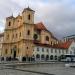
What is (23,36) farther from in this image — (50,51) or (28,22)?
(50,51)

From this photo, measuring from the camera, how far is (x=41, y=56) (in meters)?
78.5

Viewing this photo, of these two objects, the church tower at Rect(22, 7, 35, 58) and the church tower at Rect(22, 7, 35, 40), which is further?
the church tower at Rect(22, 7, 35, 40)

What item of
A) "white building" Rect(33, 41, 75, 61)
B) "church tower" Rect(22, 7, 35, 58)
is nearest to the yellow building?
"church tower" Rect(22, 7, 35, 58)

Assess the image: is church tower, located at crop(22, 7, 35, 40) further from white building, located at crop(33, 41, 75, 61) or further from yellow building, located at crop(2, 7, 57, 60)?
white building, located at crop(33, 41, 75, 61)

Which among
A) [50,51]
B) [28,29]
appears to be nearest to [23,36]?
[28,29]

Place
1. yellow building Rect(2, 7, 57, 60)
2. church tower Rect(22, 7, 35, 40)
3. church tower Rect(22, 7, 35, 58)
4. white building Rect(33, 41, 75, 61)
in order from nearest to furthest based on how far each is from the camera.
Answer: church tower Rect(22, 7, 35, 58)
yellow building Rect(2, 7, 57, 60)
church tower Rect(22, 7, 35, 40)
white building Rect(33, 41, 75, 61)

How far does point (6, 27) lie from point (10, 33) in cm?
319

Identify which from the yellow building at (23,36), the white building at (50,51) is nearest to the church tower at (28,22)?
the yellow building at (23,36)

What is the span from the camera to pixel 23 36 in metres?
73.8

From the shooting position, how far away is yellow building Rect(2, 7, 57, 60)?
241ft

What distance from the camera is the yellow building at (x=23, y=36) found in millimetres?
73606

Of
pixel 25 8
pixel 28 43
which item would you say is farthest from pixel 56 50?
pixel 25 8

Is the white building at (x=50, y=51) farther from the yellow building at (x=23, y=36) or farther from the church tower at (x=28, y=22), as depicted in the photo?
the church tower at (x=28, y=22)

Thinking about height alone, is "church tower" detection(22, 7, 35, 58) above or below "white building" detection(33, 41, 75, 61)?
above
